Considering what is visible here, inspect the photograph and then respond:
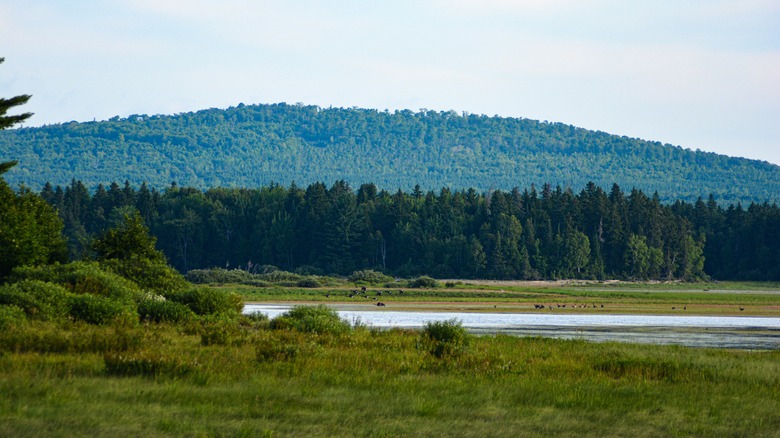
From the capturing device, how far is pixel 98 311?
32.6 meters

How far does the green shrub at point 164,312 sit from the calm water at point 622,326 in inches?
290

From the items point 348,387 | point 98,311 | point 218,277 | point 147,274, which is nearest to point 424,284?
point 218,277

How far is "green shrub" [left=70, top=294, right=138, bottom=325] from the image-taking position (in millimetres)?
32188

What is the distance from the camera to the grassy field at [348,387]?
17.5 m

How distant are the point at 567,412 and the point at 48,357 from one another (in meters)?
11.7

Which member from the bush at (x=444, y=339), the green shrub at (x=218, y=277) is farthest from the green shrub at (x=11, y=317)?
the green shrub at (x=218, y=277)

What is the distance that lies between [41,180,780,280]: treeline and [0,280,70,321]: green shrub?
119m

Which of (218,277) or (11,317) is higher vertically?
(11,317)

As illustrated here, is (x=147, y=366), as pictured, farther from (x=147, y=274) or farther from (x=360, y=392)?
(x=147, y=274)

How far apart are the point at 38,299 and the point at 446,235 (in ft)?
428

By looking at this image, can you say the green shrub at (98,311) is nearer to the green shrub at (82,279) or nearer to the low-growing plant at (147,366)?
the green shrub at (82,279)

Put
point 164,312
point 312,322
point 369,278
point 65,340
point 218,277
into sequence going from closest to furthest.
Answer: point 65,340
point 312,322
point 164,312
point 218,277
point 369,278

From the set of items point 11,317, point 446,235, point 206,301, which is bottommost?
point 206,301

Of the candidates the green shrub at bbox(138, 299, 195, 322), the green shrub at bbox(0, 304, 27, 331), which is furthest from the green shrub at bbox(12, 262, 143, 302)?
the green shrub at bbox(0, 304, 27, 331)
